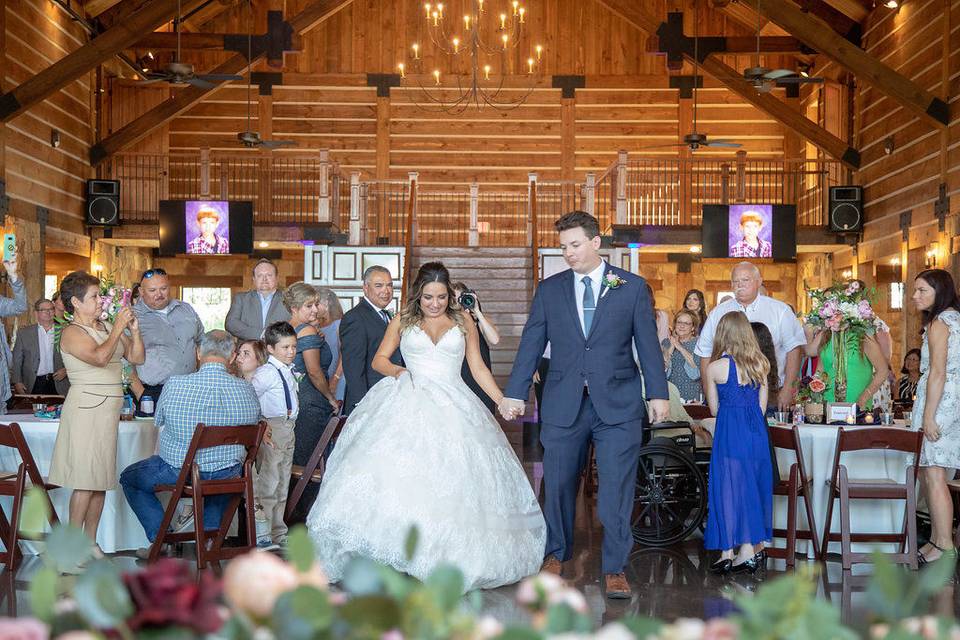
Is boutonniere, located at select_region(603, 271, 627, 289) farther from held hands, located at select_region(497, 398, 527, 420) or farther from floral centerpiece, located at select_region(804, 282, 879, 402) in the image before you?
floral centerpiece, located at select_region(804, 282, 879, 402)

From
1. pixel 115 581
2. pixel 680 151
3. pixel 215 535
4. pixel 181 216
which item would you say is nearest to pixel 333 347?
pixel 215 535

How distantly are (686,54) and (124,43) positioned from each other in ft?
26.2

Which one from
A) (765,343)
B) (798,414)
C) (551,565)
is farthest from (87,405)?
(798,414)

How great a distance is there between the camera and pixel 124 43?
13.9 m

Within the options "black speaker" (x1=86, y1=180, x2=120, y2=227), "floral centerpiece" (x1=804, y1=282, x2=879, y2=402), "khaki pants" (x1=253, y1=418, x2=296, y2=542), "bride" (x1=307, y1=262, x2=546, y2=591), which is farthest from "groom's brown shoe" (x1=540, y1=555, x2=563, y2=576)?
"black speaker" (x1=86, y1=180, x2=120, y2=227)

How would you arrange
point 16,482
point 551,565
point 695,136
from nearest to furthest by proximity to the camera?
point 551,565, point 16,482, point 695,136

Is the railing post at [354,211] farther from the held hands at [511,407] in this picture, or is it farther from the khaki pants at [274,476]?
the held hands at [511,407]

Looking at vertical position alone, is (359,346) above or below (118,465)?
above

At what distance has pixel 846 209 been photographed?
52.6ft

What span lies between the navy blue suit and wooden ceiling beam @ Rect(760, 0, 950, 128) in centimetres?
926

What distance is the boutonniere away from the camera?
4781mm

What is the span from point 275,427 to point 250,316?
1.91 metres

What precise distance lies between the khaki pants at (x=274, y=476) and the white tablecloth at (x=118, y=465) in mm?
589

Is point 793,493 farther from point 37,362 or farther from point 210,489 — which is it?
point 37,362
